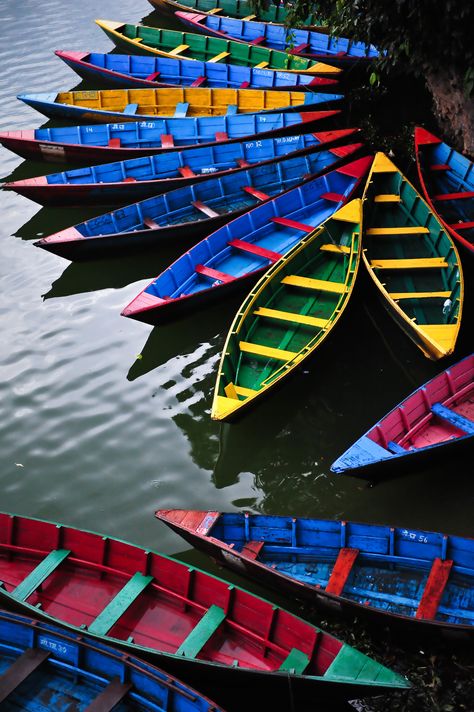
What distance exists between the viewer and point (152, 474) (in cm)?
979

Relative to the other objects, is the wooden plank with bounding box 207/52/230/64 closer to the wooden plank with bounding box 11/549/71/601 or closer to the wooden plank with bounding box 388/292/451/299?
the wooden plank with bounding box 388/292/451/299

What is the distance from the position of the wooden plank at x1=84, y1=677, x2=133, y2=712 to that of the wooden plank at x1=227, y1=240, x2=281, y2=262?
7344 mm

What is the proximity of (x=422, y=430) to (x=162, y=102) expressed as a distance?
37.7ft

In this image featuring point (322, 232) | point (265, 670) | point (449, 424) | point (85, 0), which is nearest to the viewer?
point (265, 670)

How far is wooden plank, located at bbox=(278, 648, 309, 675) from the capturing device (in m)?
6.68

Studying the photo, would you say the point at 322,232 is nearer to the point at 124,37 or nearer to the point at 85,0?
the point at 124,37

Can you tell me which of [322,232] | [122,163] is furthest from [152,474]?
[122,163]

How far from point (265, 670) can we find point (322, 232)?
7710mm

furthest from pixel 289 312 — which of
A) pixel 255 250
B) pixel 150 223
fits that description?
pixel 150 223

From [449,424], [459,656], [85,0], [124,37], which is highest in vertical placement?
[85,0]

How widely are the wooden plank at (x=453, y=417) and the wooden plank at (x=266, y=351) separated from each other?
2.05 metres

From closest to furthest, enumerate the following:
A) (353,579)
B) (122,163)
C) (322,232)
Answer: (353,579), (322,232), (122,163)

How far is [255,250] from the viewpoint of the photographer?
12484mm

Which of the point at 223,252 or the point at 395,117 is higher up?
the point at 395,117
